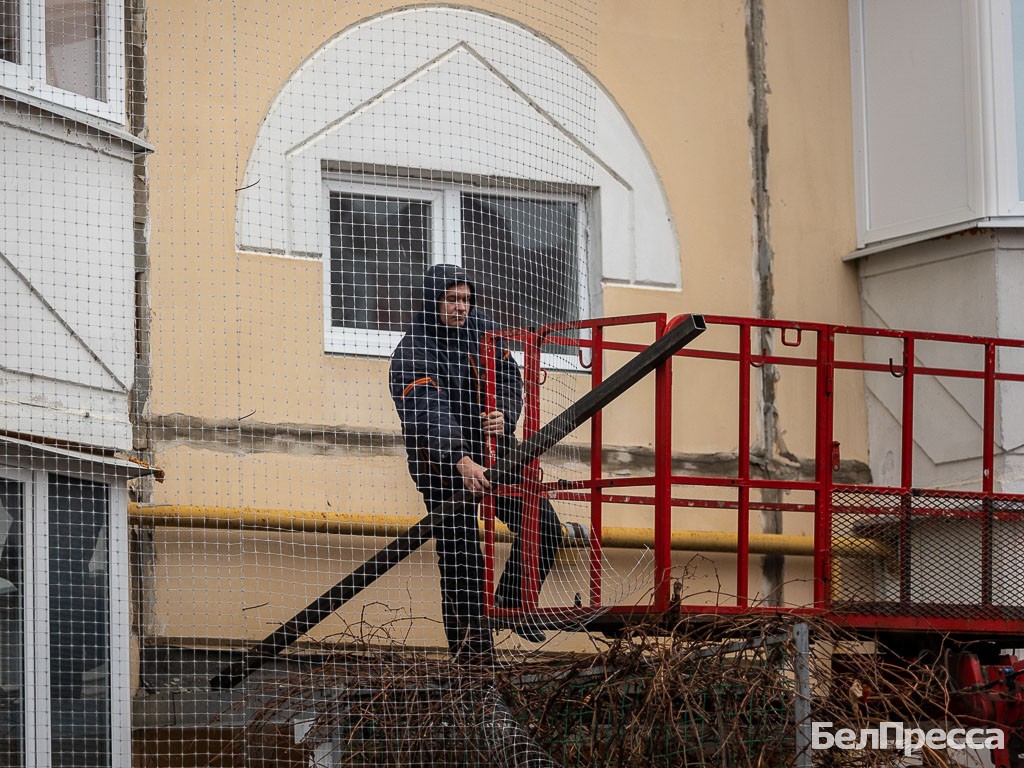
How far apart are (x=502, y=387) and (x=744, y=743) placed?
2072mm

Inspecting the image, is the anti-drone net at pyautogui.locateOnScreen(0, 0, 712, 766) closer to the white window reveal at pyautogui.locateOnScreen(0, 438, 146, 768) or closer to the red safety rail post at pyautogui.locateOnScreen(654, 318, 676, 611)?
the white window reveal at pyautogui.locateOnScreen(0, 438, 146, 768)

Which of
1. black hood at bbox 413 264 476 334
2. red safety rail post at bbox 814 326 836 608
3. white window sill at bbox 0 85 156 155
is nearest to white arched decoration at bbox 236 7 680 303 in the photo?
white window sill at bbox 0 85 156 155

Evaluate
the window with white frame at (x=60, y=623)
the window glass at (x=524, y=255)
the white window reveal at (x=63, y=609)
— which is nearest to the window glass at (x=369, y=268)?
the window glass at (x=524, y=255)

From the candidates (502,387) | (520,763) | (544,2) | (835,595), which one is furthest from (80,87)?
(835,595)

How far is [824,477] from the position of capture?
7.05 m

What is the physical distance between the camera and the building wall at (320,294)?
8039mm

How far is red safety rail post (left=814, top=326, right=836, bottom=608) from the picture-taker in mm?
7023

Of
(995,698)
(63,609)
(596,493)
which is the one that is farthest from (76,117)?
(995,698)

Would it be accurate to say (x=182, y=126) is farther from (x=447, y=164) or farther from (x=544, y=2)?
(x=544, y=2)

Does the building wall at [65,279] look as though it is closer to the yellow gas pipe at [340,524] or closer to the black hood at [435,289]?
the yellow gas pipe at [340,524]

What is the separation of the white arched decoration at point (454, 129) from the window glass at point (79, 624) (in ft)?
6.14

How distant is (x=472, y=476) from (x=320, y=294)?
208cm

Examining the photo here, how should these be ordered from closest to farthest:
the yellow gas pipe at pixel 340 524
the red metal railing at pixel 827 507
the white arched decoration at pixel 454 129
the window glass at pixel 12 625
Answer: the window glass at pixel 12 625
the red metal railing at pixel 827 507
the yellow gas pipe at pixel 340 524
the white arched decoration at pixel 454 129

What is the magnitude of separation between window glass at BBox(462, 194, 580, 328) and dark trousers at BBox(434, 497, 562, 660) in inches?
70.3
